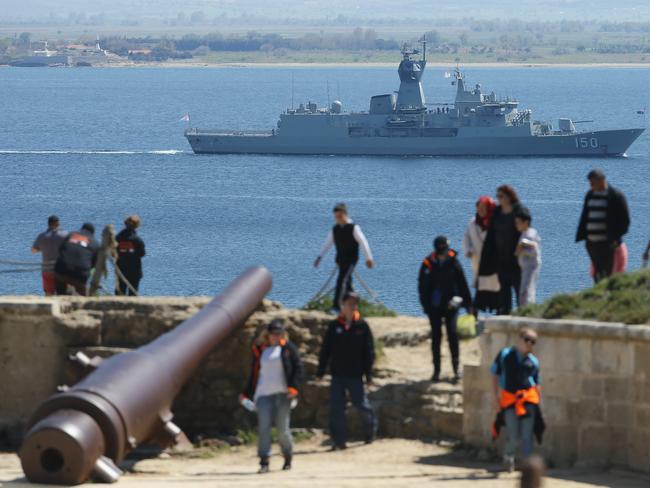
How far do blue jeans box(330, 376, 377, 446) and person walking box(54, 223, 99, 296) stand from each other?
343 centimetres

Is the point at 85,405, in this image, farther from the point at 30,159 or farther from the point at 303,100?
the point at 303,100

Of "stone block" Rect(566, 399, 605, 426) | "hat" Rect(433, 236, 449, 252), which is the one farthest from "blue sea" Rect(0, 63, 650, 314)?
"stone block" Rect(566, 399, 605, 426)

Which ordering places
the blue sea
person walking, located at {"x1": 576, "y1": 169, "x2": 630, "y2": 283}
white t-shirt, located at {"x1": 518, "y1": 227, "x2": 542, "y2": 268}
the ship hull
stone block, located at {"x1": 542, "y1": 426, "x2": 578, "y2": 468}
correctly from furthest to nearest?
the ship hull → the blue sea → person walking, located at {"x1": 576, "y1": 169, "x2": 630, "y2": 283} → white t-shirt, located at {"x1": 518, "y1": 227, "x2": 542, "y2": 268} → stone block, located at {"x1": 542, "y1": 426, "x2": 578, "y2": 468}

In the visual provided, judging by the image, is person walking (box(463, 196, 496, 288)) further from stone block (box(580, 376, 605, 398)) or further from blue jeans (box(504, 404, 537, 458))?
blue jeans (box(504, 404, 537, 458))

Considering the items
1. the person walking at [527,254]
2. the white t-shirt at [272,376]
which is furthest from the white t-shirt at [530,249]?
the white t-shirt at [272,376]

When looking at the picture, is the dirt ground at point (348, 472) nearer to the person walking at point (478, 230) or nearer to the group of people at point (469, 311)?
the group of people at point (469, 311)

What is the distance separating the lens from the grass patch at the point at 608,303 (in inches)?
456

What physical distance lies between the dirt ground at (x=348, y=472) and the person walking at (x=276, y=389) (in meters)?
0.18

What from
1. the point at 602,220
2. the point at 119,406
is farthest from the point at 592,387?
the point at 119,406

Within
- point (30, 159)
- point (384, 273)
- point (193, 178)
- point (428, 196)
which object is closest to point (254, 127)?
point (30, 159)

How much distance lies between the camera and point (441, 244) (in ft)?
40.3

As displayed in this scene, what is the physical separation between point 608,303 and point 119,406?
11.4 feet

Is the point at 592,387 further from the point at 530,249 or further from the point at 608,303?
the point at 530,249

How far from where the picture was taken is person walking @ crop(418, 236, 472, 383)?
488 inches
